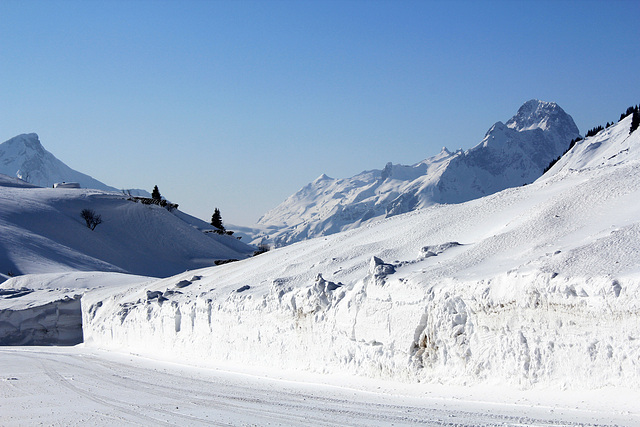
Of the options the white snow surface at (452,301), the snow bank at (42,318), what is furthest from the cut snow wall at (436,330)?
the snow bank at (42,318)

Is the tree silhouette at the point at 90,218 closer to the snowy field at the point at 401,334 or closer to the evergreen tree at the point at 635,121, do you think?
the snowy field at the point at 401,334

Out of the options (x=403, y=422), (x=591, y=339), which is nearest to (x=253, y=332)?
(x=403, y=422)

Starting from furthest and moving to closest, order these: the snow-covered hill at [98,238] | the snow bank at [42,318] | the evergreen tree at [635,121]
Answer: the evergreen tree at [635,121] < the snow-covered hill at [98,238] < the snow bank at [42,318]

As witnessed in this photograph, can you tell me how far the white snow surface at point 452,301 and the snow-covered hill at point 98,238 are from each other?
37.1 meters

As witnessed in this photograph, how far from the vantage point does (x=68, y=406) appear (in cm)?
1317

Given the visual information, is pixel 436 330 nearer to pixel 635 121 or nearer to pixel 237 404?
pixel 237 404

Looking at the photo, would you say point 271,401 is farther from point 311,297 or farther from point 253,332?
point 253,332

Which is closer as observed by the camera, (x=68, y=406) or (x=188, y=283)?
(x=68, y=406)

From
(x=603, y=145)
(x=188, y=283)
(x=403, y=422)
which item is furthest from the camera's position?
(x=603, y=145)

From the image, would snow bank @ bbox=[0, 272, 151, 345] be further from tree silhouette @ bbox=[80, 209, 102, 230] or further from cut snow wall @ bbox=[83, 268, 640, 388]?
tree silhouette @ bbox=[80, 209, 102, 230]

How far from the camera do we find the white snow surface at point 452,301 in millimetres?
11164

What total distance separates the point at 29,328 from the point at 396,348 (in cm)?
2582

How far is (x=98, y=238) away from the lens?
7169cm

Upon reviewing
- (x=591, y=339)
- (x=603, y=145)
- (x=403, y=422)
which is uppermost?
(x=603, y=145)
